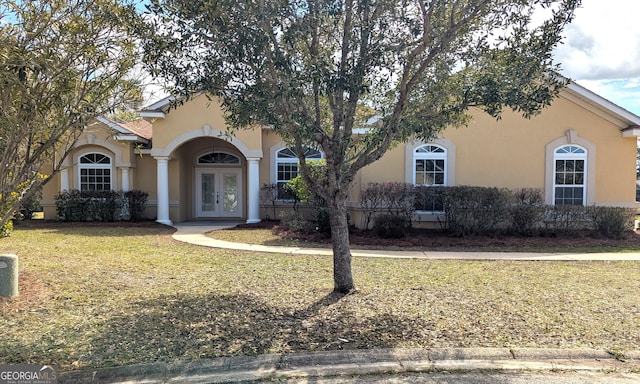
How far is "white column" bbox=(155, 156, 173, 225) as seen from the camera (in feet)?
56.1

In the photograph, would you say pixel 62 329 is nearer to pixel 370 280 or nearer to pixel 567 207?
pixel 370 280

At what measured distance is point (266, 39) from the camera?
5367 millimetres

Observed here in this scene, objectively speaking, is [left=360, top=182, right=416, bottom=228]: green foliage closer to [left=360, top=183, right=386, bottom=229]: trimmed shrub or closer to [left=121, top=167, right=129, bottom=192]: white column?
[left=360, top=183, right=386, bottom=229]: trimmed shrub

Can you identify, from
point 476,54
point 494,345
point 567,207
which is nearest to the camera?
point 494,345

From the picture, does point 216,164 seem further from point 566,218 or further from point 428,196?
point 566,218

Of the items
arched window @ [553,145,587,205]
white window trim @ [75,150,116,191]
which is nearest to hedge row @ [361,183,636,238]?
arched window @ [553,145,587,205]

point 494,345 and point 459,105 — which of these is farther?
point 459,105

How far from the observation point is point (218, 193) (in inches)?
790

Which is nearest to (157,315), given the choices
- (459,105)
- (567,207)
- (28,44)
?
(28,44)

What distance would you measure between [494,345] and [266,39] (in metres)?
4.31

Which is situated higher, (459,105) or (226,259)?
(459,105)

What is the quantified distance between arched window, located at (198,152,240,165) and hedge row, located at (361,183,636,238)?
7874 mm

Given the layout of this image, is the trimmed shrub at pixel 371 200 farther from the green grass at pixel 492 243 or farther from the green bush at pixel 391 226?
the green grass at pixel 492 243

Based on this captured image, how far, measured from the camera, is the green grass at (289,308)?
16.3 ft
